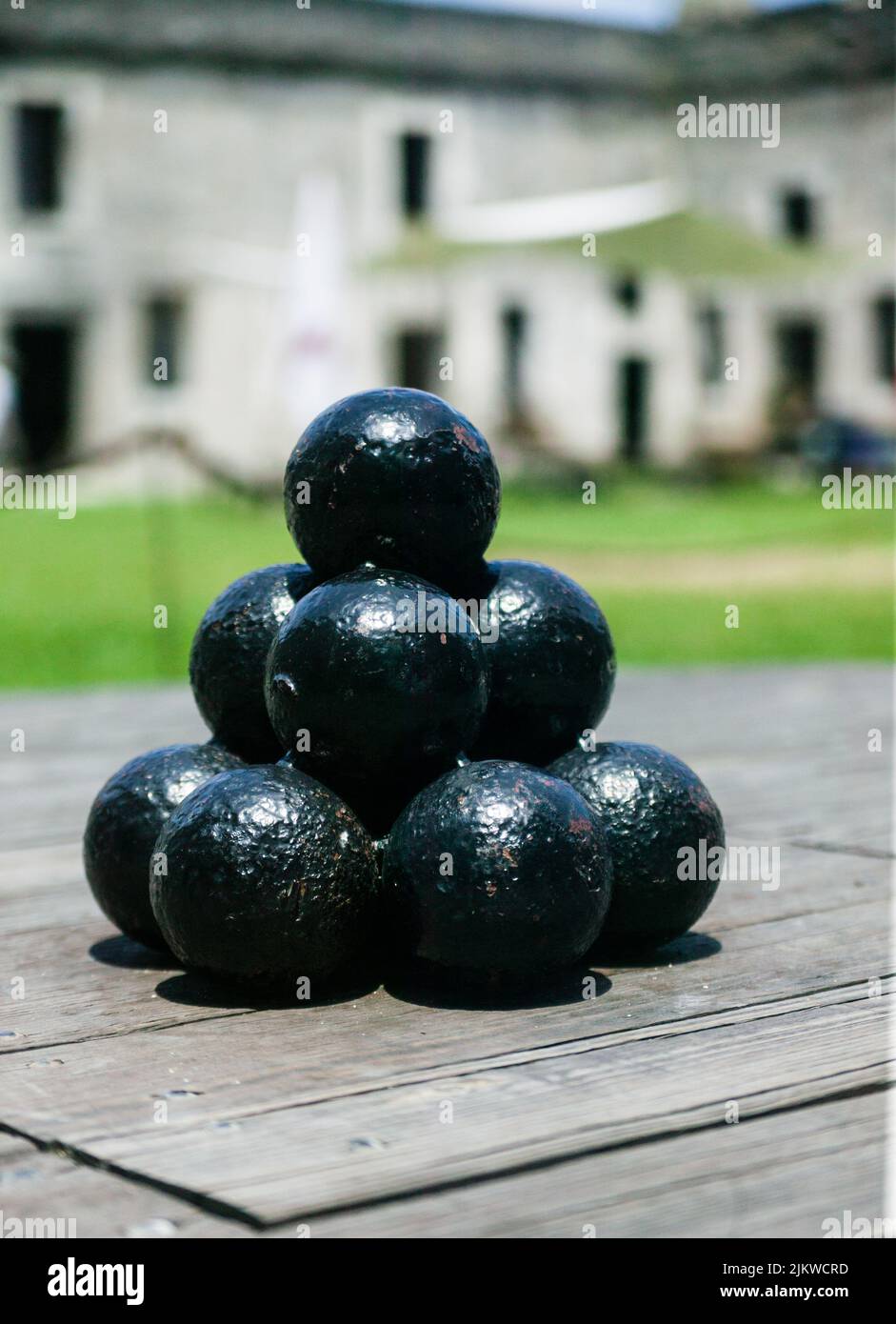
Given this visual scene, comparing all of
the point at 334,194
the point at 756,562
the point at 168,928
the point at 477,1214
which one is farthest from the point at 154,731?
the point at 334,194

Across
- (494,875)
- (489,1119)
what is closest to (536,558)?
(494,875)

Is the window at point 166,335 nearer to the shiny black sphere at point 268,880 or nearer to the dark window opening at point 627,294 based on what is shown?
the dark window opening at point 627,294

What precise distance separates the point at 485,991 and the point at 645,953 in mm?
447

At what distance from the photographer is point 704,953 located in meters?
3.45

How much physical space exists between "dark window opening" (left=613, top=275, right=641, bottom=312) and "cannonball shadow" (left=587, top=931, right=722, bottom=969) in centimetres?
3066

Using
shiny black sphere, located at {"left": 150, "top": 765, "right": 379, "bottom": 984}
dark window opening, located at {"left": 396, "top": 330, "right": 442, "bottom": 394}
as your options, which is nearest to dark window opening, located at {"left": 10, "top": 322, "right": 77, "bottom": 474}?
dark window opening, located at {"left": 396, "top": 330, "right": 442, "bottom": 394}

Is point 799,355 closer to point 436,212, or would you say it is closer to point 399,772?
point 436,212

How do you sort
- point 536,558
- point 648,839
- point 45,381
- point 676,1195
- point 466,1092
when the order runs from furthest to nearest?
1. point 45,381
2. point 536,558
3. point 648,839
4. point 466,1092
5. point 676,1195

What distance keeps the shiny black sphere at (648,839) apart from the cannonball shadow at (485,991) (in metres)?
0.19

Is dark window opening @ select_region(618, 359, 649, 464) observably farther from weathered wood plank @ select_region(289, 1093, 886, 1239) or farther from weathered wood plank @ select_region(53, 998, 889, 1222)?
weathered wood plank @ select_region(289, 1093, 886, 1239)

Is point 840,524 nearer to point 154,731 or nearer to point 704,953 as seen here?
point 154,731

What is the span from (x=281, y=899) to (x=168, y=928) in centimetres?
26

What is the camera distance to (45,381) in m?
31.1

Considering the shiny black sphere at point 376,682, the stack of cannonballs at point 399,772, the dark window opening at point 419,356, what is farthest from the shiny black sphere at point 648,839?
the dark window opening at point 419,356
